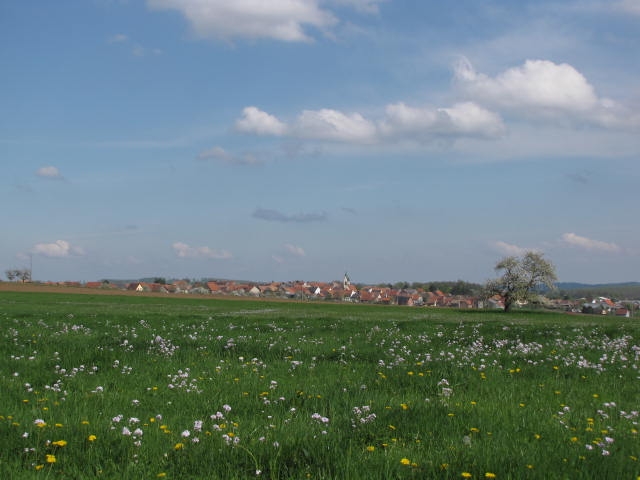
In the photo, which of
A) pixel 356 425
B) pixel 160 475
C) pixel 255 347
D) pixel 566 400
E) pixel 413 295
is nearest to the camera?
pixel 160 475

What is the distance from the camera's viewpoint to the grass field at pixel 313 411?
525 centimetres

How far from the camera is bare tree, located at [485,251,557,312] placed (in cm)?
7531

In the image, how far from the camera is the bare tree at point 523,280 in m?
75.3

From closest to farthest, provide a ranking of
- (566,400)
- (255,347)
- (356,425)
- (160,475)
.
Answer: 1. (160,475)
2. (356,425)
3. (566,400)
4. (255,347)

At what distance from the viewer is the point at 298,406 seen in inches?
309

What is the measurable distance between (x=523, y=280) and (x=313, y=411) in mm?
74132

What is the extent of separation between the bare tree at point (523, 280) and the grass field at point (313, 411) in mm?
64602

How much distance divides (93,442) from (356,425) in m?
2.99

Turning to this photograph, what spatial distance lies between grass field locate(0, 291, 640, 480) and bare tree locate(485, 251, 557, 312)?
2543 inches

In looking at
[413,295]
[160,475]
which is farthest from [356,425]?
[413,295]

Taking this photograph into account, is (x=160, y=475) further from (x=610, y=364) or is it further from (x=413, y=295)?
(x=413, y=295)

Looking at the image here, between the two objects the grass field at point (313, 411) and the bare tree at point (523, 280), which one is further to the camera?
the bare tree at point (523, 280)

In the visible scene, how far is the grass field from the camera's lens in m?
5.25

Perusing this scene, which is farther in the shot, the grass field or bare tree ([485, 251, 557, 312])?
bare tree ([485, 251, 557, 312])
